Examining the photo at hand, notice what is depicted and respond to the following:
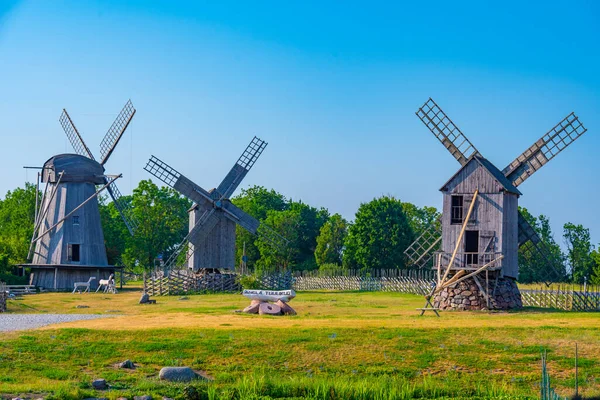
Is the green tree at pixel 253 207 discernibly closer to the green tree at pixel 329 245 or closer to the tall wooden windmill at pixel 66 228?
the green tree at pixel 329 245

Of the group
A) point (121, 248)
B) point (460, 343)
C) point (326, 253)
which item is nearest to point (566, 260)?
point (326, 253)

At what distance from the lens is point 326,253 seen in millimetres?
102688

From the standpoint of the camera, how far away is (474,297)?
46.0 m

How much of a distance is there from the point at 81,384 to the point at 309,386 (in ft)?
19.3

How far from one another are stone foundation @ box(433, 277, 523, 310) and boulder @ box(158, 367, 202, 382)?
84.2ft

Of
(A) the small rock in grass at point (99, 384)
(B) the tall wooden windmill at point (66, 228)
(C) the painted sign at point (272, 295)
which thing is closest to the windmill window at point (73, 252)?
(B) the tall wooden windmill at point (66, 228)

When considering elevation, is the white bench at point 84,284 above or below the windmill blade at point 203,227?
below

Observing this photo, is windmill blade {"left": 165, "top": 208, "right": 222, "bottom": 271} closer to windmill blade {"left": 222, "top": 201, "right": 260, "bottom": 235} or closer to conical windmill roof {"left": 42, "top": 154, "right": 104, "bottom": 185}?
windmill blade {"left": 222, "top": 201, "right": 260, "bottom": 235}

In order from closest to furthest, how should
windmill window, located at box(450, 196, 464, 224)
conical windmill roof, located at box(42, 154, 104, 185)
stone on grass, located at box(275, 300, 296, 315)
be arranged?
stone on grass, located at box(275, 300, 296, 315), windmill window, located at box(450, 196, 464, 224), conical windmill roof, located at box(42, 154, 104, 185)

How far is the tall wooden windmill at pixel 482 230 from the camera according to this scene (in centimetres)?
4597

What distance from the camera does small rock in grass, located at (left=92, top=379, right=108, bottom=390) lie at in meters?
21.4

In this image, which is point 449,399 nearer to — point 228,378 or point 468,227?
point 228,378

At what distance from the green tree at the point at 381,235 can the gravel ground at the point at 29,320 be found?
5122 centimetres

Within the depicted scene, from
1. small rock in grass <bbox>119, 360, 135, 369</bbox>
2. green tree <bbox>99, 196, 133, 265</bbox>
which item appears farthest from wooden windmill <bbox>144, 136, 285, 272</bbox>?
small rock in grass <bbox>119, 360, 135, 369</bbox>
